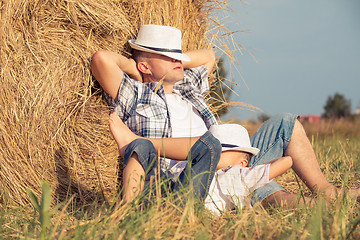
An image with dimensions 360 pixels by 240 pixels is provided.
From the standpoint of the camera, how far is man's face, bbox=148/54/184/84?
104 inches

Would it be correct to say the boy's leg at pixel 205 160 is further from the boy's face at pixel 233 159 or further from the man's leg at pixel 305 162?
the man's leg at pixel 305 162

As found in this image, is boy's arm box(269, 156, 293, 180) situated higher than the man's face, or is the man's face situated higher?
the man's face

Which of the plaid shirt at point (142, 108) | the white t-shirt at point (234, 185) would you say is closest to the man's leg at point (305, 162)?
the white t-shirt at point (234, 185)

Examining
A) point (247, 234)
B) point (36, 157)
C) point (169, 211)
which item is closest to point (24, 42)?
point (36, 157)

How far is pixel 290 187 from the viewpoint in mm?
3357

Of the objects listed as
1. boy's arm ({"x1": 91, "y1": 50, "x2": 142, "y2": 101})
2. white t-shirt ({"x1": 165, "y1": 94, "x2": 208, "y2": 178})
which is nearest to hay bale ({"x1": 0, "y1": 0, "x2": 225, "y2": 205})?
boy's arm ({"x1": 91, "y1": 50, "x2": 142, "y2": 101})

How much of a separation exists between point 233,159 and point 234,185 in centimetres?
27

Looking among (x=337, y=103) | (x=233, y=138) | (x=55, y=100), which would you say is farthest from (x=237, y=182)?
(x=337, y=103)

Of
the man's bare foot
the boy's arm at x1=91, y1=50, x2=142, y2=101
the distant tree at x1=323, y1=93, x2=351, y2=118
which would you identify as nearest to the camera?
the man's bare foot

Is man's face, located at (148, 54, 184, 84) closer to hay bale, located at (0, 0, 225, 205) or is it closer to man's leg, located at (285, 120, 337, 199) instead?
hay bale, located at (0, 0, 225, 205)

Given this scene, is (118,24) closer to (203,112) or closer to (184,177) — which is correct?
(203,112)

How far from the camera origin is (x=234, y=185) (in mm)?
1993

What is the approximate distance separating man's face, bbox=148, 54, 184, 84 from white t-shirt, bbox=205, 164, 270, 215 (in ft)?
2.90

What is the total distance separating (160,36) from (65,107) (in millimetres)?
767
